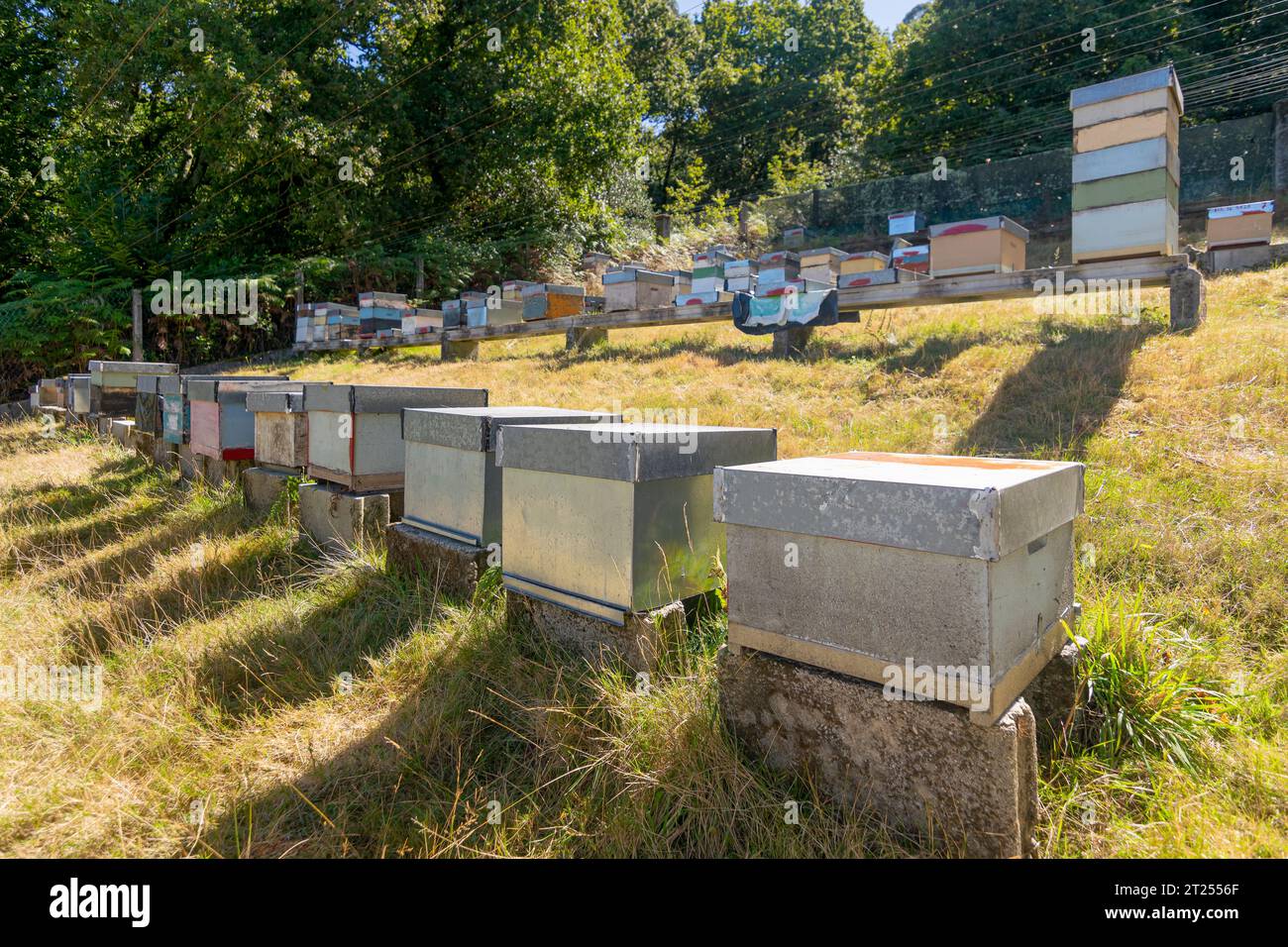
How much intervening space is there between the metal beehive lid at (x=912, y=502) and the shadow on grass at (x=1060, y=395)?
7.87 feet

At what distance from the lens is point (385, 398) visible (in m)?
3.83

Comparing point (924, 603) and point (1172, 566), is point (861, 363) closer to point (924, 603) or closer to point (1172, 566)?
point (1172, 566)

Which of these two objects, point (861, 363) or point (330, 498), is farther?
point (861, 363)

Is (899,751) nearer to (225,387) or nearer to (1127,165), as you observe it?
(225,387)

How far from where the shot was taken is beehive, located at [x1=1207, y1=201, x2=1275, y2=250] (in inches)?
325

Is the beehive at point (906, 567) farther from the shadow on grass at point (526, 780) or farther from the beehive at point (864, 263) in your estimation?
the beehive at point (864, 263)

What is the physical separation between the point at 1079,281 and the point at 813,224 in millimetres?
18972

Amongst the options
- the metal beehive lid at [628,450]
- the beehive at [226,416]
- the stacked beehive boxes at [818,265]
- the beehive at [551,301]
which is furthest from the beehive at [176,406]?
the stacked beehive boxes at [818,265]

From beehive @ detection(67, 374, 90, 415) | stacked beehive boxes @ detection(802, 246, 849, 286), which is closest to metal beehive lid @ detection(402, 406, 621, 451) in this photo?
stacked beehive boxes @ detection(802, 246, 849, 286)

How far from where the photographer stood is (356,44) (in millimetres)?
19922

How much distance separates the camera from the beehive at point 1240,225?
8.25 m

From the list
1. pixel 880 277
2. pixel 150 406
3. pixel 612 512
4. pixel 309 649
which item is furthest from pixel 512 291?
pixel 612 512

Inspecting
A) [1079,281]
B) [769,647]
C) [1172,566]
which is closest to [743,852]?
[769,647]

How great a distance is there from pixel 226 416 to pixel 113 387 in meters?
5.67
